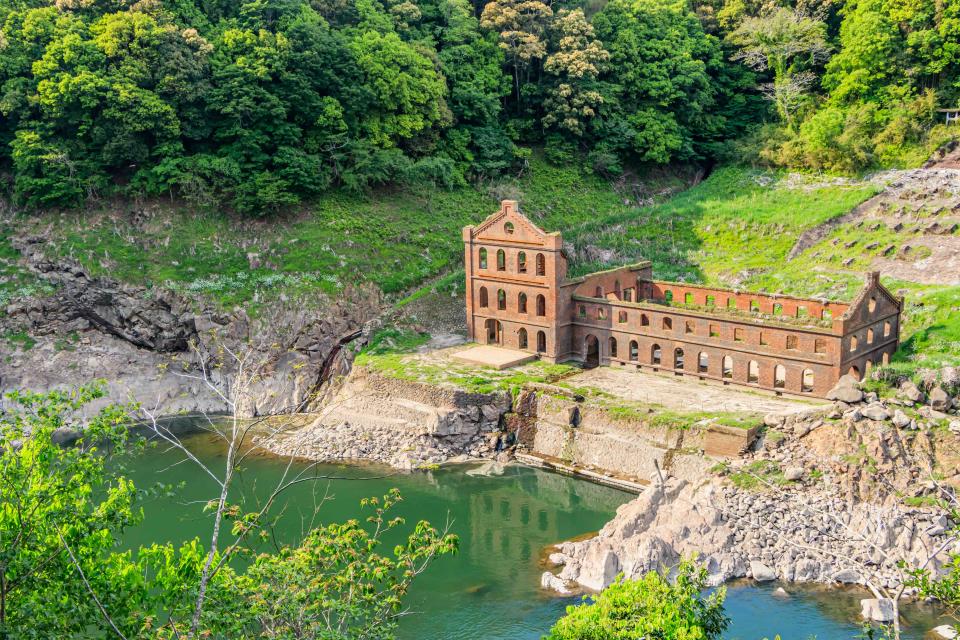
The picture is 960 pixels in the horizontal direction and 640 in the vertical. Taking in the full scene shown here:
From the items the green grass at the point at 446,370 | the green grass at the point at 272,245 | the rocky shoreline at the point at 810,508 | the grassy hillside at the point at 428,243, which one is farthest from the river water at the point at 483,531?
the grassy hillside at the point at 428,243

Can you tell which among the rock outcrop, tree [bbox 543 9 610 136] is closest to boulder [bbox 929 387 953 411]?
the rock outcrop

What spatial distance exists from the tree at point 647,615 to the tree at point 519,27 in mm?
56730

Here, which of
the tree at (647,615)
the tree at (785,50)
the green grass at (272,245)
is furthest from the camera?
the tree at (785,50)

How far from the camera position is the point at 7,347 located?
160ft

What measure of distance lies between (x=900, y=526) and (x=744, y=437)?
6.71 metres

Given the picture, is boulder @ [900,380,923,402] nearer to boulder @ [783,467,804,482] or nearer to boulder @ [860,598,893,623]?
boulder @ [783,467,804,482]

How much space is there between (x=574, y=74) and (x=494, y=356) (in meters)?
29.8

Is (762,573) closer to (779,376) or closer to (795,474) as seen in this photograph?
(795,474)

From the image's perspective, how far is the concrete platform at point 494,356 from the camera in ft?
153

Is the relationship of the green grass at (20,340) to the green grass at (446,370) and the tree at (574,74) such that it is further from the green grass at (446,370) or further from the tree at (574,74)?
the tree at (574,74)

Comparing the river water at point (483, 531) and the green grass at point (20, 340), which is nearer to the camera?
the river water at point (483, 531)

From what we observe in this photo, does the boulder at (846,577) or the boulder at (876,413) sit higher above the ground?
the boulder at (876,413)

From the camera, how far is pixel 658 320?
146 feet

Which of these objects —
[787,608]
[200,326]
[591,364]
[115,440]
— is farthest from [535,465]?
[115,440]
